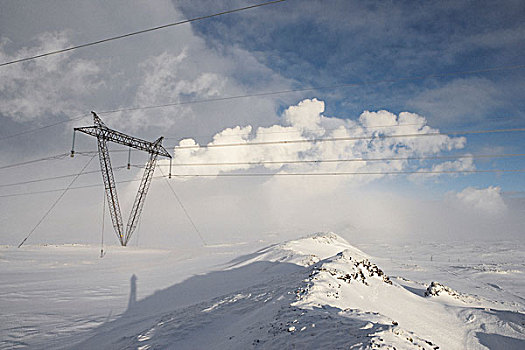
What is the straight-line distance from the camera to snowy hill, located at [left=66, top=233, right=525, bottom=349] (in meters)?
5.80

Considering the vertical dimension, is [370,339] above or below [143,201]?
below

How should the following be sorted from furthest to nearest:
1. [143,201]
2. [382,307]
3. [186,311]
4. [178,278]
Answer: [143,201], [178,278], [382,307], [186,311]

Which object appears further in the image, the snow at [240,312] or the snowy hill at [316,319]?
the snow at [240,312]

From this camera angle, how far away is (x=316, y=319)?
21.6 feet

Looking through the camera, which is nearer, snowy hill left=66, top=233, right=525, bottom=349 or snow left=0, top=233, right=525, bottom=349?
snowy hill left=66, top=233, right=525, bottom=349

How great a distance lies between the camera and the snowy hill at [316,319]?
19.0 feet

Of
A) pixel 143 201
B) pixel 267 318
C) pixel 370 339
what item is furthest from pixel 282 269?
pixel 143 201

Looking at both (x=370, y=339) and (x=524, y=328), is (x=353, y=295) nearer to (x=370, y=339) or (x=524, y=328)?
(x=370, y=339)

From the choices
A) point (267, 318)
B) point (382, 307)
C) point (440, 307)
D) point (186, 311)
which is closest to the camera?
point (267, 318)

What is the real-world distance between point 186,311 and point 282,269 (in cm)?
1136

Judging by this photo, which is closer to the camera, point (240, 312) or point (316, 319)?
point (316, 319)

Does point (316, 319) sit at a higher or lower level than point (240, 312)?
higher

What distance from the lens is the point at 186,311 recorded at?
10398mm

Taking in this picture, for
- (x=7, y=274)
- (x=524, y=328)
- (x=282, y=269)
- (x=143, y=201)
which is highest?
(x=143, y=201)
